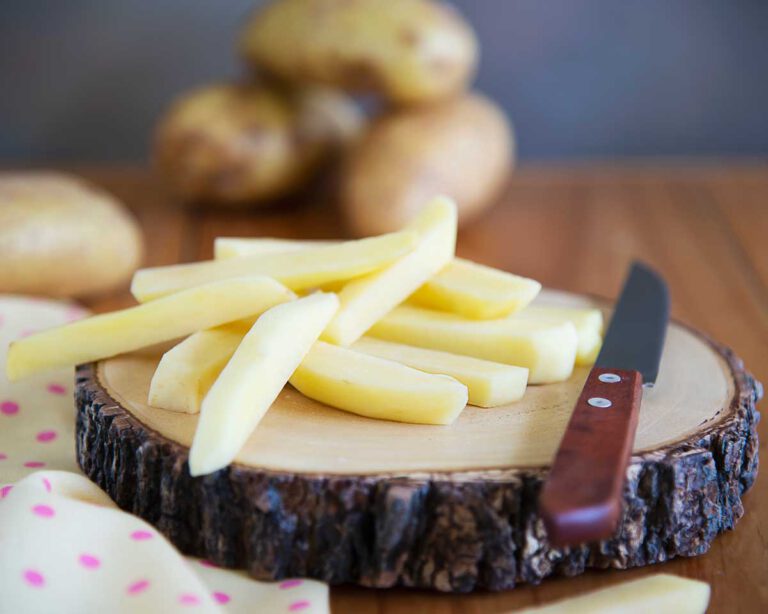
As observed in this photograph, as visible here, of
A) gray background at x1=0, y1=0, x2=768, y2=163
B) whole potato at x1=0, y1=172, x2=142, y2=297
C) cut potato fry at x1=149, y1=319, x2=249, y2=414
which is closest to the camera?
cut potato fry at x1=149, y1=319, x2=249, y2=414

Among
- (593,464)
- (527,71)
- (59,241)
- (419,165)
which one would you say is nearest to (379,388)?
(593,464)

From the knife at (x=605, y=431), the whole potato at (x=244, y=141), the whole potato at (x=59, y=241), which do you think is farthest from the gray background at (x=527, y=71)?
the knife at (x=605, y=431)

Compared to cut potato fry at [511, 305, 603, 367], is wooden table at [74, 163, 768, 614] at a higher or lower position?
lower

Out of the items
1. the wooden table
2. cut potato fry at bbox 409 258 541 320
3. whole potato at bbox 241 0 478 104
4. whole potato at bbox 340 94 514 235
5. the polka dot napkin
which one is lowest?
the wooden table

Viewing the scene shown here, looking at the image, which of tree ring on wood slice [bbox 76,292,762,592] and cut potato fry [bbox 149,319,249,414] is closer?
tree ring on wood slice [bbox 76,292,762,592]

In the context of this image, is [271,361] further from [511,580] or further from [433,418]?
[511,580]

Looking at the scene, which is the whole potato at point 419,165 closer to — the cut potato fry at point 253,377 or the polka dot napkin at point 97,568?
the cut potato fry at point 253,377

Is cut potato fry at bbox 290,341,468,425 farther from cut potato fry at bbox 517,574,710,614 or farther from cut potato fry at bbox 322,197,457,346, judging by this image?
cut potato fry at bbox 517,574,710,614

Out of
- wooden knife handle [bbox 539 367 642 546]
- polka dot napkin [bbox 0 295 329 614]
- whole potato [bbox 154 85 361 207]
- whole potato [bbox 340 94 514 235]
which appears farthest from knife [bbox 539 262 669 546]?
whole potato [bbox 154 85 361 207]
